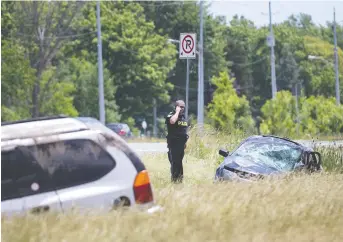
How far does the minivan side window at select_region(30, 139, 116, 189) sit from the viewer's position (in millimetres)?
8258

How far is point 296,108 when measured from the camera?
4503cm

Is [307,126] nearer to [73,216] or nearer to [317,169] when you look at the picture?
[317,169]

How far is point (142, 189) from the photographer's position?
8.44 meters

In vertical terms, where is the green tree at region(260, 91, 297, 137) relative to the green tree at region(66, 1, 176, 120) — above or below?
below

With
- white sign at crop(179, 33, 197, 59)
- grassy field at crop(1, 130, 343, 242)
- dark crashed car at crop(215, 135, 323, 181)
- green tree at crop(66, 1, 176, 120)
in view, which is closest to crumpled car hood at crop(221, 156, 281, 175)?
dark crashed car at crop(215, 135, 323, 181)

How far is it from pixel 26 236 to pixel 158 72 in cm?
6185

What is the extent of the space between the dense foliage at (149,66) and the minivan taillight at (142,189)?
2823 cm

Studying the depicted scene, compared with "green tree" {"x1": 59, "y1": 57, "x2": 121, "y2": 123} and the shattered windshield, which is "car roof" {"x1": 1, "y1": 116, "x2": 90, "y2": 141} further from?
"green tree" {"x1": 59, "y1": 57, "x2": 121, "y2": 123}

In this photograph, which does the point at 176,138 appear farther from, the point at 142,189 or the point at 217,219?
the point at 142,189

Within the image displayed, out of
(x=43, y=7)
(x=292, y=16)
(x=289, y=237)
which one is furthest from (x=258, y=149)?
(x=292, y=16)

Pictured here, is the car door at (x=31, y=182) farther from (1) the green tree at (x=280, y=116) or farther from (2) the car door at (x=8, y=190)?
(1) the green tree at (x=280, y=116)

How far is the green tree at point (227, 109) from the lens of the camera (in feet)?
161

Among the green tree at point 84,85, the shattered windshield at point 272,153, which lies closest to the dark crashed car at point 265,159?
the shattered windshield at point 272,153

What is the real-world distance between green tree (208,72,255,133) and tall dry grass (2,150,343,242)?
32.6 metres
